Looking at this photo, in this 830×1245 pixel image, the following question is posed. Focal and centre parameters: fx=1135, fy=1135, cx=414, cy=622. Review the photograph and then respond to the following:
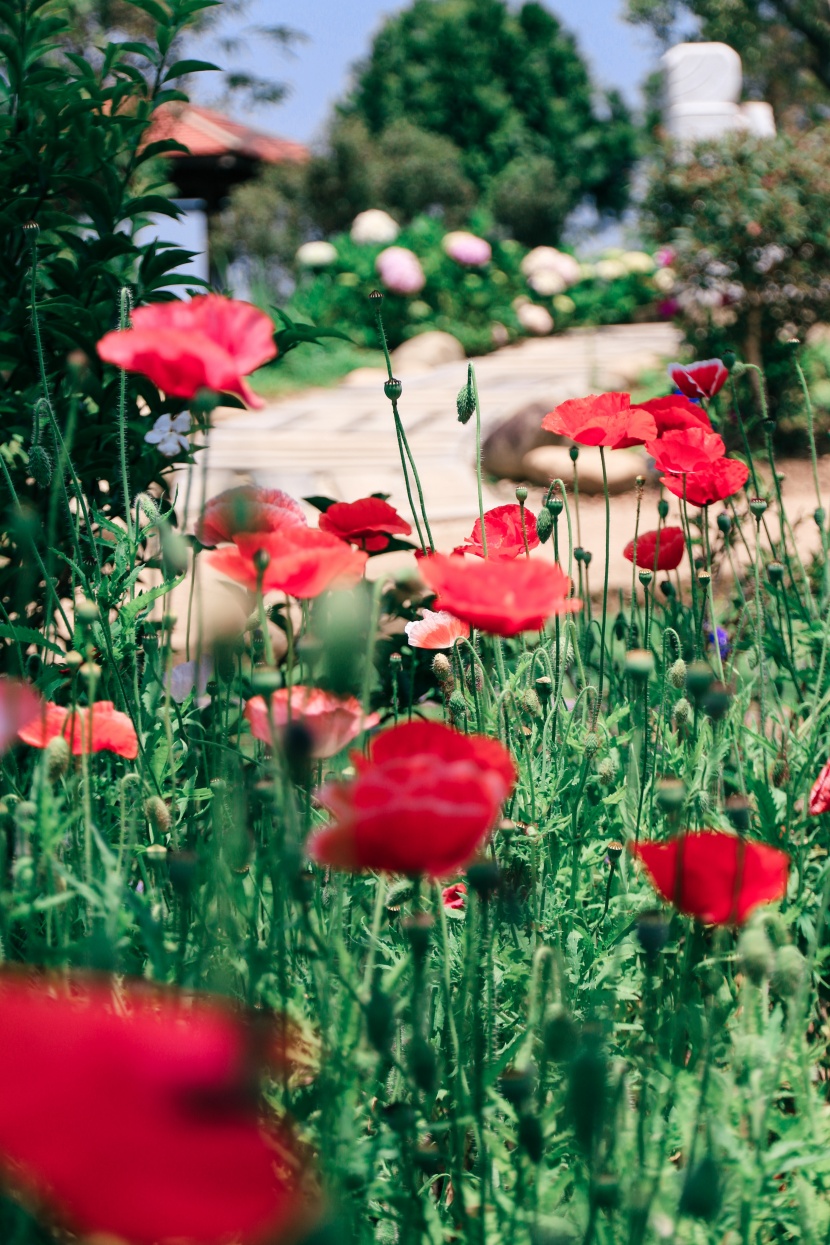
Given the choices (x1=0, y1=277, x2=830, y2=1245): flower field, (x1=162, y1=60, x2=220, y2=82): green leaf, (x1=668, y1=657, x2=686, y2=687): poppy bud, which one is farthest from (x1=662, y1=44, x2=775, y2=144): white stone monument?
(x1=668, y1=657, x2=686, y2=687): poppy bud

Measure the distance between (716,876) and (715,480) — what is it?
0.71m

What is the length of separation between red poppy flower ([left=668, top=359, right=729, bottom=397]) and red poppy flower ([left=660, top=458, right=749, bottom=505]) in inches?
13.2

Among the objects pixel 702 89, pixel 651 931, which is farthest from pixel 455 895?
pixel 702 89

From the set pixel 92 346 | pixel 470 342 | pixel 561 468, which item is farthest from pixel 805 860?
pixel 470 342

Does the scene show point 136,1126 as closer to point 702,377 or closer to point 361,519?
point 361,519

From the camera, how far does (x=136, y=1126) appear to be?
0.41 metres

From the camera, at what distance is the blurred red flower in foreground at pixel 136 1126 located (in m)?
0.40

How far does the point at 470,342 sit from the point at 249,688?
8.92m

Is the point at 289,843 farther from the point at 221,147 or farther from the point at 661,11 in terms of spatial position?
the point at 661,11

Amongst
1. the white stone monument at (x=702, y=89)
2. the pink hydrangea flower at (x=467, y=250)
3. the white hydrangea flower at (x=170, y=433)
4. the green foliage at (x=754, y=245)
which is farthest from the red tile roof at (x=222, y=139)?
the white hydrangea flower at (x=170, y=433)

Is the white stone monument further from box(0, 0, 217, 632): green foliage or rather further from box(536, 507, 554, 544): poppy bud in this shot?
box(536, 507, 554, 544): poppy bud

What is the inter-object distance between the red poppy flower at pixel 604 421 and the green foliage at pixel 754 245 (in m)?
4.76

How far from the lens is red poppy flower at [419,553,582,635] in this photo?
0.82 meters

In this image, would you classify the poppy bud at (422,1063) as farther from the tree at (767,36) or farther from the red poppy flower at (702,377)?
the tree at (767,36)
